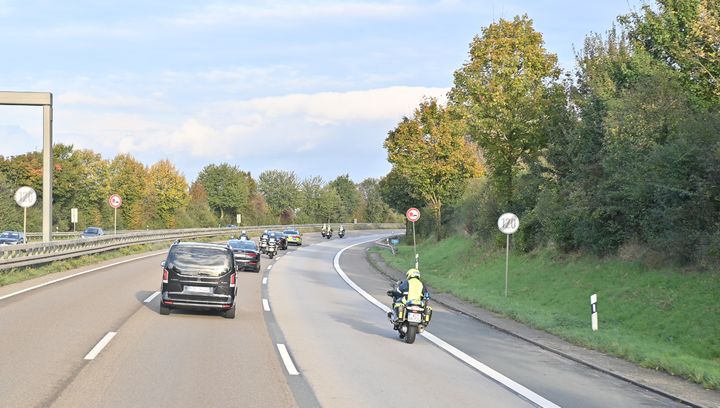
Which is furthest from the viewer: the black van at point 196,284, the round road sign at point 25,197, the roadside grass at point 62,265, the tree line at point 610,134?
the round road sign at point 25,197

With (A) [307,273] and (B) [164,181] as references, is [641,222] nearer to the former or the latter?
(A) [307,273]

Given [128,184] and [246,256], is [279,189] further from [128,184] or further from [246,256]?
[246,256]

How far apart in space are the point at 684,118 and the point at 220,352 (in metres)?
16.8

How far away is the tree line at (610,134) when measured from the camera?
2041cm

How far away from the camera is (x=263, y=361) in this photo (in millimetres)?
11539

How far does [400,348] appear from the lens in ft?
45.4

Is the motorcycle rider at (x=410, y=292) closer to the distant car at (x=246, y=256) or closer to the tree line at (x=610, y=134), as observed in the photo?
the tree line at (x=610, y=134)

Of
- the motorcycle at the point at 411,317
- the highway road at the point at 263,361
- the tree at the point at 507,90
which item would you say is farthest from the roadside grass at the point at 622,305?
the tree at the point at 507,90

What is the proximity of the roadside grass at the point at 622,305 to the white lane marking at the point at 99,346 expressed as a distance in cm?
885

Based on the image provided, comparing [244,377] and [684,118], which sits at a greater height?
[684,118]

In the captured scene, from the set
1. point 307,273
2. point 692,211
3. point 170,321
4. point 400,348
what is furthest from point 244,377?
point 307,273

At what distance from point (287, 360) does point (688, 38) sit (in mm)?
16330

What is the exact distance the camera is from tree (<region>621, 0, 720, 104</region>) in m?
20.5

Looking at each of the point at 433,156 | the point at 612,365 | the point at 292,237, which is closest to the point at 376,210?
the point at 292,237
